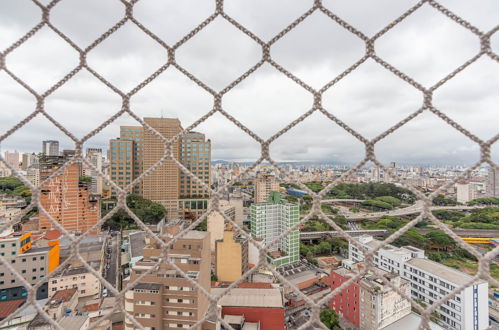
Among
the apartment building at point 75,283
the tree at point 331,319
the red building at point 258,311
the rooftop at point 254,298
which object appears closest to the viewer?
the red building at point 258,311

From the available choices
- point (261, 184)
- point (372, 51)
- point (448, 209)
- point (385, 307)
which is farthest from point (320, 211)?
point (448, 209)

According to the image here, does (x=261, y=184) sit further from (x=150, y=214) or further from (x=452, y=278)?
(x=452, y=278)

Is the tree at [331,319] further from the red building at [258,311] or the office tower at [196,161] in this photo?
the office tower at [196,161]

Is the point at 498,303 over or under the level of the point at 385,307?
under

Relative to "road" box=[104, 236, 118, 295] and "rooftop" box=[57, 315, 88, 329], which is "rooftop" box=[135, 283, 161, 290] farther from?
"road" box=[104, 236, 118, 295]

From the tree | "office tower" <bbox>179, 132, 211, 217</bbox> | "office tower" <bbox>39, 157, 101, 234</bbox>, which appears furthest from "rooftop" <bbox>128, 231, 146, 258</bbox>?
the tree

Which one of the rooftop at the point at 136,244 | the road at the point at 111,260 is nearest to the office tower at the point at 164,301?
the road at the point at 111,260
